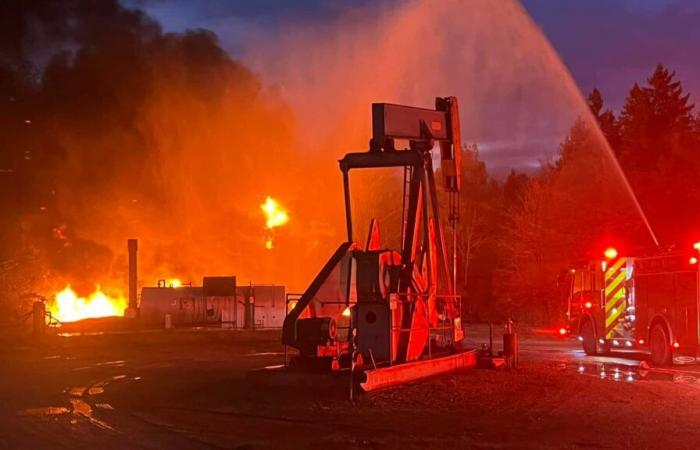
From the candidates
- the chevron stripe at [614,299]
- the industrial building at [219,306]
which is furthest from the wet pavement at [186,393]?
the industrial building at [219,306]

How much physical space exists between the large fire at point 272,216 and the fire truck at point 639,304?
105ft

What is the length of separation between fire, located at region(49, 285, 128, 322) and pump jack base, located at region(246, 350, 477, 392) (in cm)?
3080

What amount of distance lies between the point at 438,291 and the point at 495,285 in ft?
117

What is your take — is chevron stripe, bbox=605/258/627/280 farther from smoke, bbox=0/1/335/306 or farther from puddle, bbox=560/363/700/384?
smoke, bbox=0/1/335/306

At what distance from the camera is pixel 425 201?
16.1 meters

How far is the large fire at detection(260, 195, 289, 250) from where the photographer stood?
54.1m

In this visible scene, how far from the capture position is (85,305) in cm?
4631

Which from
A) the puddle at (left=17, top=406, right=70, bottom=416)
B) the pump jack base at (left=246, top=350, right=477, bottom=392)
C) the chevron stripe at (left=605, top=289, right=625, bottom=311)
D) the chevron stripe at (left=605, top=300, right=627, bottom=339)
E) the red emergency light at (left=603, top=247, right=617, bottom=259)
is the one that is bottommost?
the puddle at (left=17, top=406, right=70, bottom=416)

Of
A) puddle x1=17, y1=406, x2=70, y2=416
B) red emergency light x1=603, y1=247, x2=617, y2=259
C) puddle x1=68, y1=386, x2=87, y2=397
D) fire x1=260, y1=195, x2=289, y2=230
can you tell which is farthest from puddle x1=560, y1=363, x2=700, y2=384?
fire x1=260, y1=195, x2=289, y2=230

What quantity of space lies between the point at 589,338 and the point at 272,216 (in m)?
34.1

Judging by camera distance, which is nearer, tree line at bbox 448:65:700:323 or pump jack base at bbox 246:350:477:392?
pump jack base at bbox 246:350:477:392

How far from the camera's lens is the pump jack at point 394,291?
14484 millimetres

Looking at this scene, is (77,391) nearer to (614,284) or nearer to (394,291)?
(394,291)

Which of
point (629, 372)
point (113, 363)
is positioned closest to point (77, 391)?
point (113, 363)
